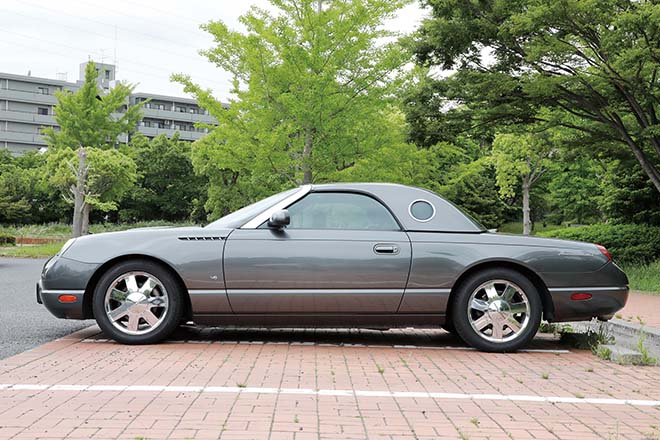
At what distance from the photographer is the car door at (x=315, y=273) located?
5508mm

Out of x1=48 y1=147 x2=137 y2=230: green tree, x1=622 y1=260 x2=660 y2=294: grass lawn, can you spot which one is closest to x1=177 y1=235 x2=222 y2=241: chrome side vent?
x1=622 y1=260 x2=660 y2=294: grass lawn

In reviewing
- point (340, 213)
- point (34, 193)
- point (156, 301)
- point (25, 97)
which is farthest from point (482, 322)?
point (25, 97)

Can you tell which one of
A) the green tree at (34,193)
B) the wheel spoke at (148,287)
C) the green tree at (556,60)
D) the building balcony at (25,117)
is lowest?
the wheel spoke at (148,287)


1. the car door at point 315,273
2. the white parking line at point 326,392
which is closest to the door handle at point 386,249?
the car door at point 315,273

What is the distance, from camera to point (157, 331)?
5.53m

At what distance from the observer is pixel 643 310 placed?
30.4ft

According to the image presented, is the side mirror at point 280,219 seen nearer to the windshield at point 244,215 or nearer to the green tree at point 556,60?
the windshield at point 244,215

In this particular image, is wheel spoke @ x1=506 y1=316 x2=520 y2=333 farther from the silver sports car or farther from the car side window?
the car side window

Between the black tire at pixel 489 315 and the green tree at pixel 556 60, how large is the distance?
25.6 ft

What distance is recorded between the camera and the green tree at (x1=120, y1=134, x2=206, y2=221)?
53812 millimetres

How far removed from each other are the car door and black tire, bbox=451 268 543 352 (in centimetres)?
54

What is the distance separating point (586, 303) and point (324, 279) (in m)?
2.31

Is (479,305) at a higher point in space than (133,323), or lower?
higher

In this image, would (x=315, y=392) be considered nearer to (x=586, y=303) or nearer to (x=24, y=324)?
(x=586, y=303)
